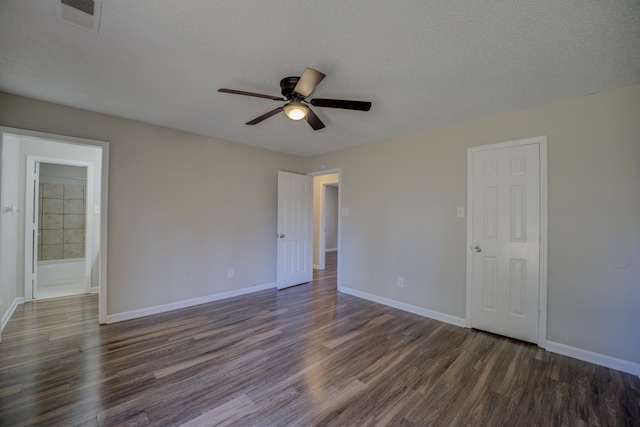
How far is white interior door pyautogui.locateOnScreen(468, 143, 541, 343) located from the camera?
2.68 meters

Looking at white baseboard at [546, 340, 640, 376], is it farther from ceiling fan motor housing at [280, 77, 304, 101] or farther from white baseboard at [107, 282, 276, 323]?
white baseboard at [107, 282, 276, 323]

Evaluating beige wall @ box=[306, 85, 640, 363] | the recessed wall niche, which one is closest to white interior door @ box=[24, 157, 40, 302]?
the recessed wall niche

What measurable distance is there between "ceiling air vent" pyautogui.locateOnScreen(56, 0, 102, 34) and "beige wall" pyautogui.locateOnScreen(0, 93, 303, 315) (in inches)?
71.3

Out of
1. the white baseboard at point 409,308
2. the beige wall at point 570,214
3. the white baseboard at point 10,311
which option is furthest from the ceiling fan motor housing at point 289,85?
the white baseboard at point 10,311

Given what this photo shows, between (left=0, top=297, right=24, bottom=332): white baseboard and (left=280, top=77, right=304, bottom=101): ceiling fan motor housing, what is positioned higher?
(left=280, top=77, right=304, bottom=101): ceiling fan motor housing

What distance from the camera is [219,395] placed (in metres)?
1.88

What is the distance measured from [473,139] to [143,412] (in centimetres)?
396

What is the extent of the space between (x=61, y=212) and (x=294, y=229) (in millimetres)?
4753

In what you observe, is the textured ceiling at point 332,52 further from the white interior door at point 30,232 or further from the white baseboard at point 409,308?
the white baseboard at point 409,308

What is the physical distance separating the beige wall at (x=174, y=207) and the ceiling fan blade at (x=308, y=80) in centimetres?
248

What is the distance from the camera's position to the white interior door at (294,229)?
4.63 m

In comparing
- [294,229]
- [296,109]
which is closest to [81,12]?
[296,109]

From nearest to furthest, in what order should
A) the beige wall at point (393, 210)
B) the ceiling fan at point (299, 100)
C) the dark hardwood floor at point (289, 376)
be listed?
the dark hardwood floor at point (289, 376) < the ceiling fan at point (299, 100) < the beige wall at point (393, 210)

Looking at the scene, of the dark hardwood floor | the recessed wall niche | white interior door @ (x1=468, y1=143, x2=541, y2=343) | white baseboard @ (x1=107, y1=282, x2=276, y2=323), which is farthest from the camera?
the recessed wall niche
